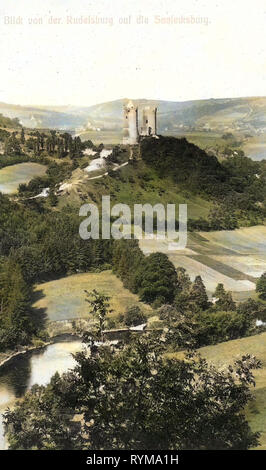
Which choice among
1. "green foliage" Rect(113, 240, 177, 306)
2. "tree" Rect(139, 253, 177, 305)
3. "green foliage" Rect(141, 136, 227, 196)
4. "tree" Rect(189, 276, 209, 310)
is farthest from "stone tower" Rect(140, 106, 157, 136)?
"tree" Rect(189, 276, 209, 310)

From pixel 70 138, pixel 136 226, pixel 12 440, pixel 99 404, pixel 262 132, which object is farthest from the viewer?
pixel 262 132

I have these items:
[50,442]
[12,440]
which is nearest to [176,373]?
[50,442]

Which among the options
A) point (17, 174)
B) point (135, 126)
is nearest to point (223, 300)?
point (135, 126)

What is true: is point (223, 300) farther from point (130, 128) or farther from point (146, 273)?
point (130, 128)

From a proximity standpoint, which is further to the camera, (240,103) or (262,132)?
(262,132)

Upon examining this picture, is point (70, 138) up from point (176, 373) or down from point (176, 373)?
up

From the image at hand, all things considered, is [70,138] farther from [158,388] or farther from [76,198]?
[158,388]
